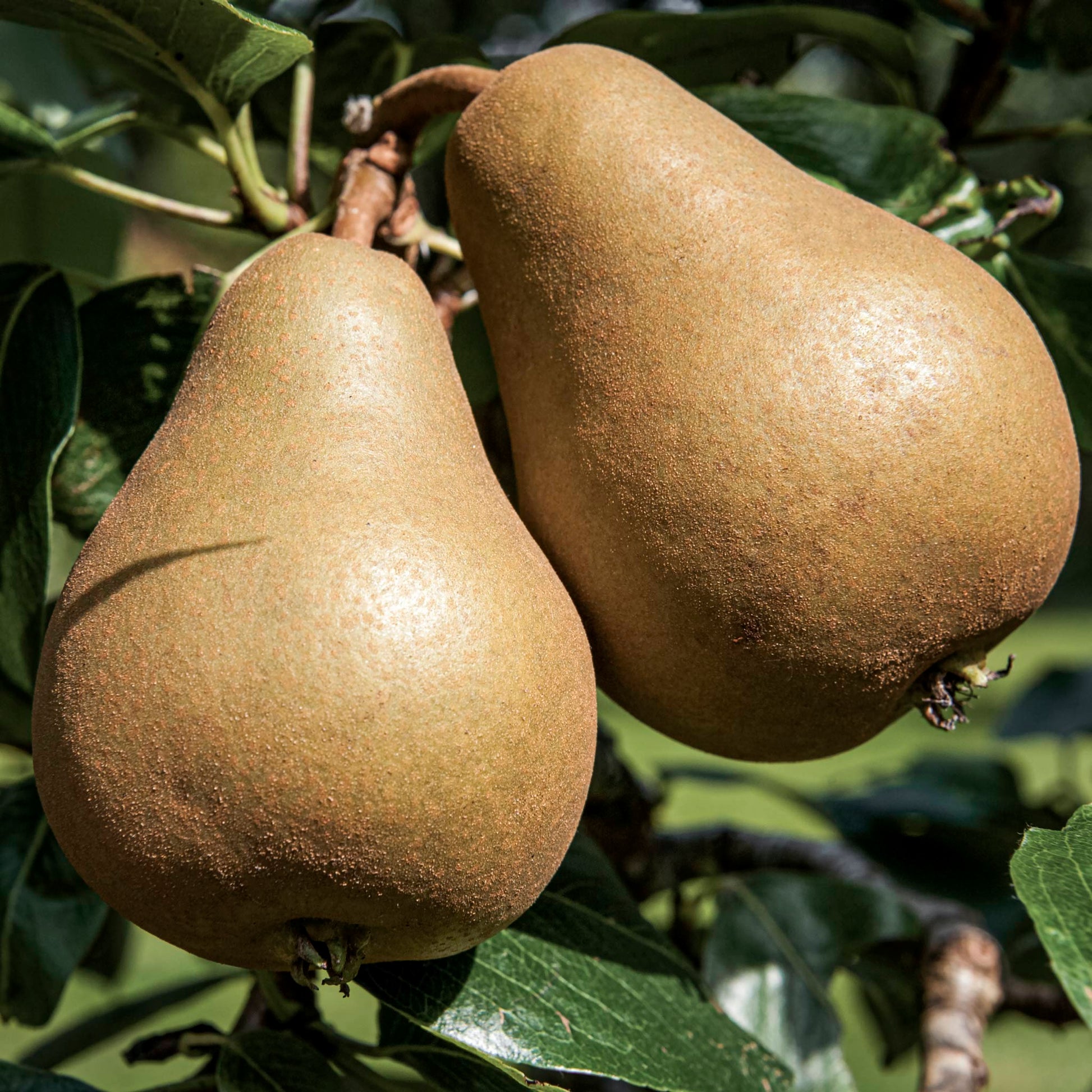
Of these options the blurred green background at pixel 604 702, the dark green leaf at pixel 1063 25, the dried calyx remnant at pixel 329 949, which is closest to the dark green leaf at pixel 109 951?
the blurred green background at pixel 604 702

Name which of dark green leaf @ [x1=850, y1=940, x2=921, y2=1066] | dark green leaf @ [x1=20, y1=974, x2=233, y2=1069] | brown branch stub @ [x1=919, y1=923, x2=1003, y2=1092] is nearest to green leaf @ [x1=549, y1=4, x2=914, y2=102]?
brown branch stub @ [x1=919, y1=923, x2=1003, y2=1092]

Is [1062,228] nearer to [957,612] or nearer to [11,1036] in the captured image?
[957,612]

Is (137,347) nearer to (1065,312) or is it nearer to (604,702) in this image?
(1065,312)

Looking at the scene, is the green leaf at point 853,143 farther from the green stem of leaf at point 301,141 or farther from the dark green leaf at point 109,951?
the dark green leaf at point 109,951

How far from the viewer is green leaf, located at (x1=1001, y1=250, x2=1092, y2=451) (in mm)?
953

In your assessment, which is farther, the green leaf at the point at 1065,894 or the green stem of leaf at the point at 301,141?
the green stem of leaf at the point at 301,141

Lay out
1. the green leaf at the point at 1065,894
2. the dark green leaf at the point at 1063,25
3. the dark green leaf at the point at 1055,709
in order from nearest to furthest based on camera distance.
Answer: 1. the green leaf at the point at 1065,894
2. the dark green leaf at the point at 1063,25
3. the dark green leaf at the point at 1055,709

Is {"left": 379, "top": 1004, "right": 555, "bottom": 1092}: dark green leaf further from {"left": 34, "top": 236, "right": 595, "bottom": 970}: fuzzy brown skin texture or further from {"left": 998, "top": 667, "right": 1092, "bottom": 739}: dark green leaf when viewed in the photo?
{"left": 998, "top": 667, "right": 1092, "bottom": 739}: dark green leaf

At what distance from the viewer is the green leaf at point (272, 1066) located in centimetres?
78

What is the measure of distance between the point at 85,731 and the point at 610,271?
1.30ft

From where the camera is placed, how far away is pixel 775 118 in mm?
930

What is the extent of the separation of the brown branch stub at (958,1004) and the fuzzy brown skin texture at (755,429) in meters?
0.39

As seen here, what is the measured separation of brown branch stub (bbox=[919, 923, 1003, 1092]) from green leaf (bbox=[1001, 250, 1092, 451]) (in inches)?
19.4

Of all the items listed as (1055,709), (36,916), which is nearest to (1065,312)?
(36,916)
